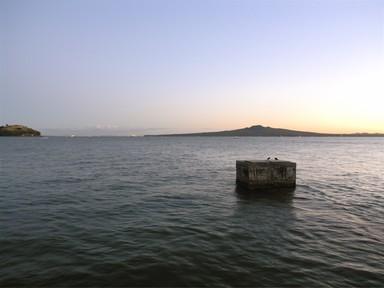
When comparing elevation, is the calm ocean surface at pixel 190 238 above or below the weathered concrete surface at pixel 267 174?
below

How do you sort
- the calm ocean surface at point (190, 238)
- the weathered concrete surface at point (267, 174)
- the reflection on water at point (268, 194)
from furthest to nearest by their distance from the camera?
the weathered concrete surface at point (267, 174)
the reflection on water at point (268, 194)
the calm ocean surface at point (190, 238)

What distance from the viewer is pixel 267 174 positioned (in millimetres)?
18172

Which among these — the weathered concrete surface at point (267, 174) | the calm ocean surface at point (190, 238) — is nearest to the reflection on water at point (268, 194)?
the calm ocean surface at point (190, 238)

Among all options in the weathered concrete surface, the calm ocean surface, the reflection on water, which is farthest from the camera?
the weathered concrete surface

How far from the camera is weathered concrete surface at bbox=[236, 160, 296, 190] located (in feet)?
59.2

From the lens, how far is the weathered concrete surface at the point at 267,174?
18.0 m

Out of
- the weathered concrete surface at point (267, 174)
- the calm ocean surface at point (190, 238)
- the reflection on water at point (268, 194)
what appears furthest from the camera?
the weathered concrete surface at point (267, 174)

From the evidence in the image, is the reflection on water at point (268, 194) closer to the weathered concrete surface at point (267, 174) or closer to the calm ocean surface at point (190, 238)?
the calm ocean surface at point (190, 238)

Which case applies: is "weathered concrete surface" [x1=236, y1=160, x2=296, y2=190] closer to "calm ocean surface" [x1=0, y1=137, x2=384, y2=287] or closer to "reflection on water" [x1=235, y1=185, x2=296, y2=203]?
"reflection on water" [x1=235, y1=185, x2=296, y2=203]

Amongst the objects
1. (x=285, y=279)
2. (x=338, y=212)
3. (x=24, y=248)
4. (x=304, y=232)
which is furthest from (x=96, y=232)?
(x=338, y=212)

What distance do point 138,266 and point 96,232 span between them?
350cm

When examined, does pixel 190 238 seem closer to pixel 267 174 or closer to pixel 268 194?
pixel 268 194

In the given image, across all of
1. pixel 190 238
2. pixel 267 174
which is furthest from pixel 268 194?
pixel 190 238

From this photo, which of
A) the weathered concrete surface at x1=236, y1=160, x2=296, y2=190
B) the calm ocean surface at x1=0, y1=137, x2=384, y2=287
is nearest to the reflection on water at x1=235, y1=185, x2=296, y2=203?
the calm ocean surface at x1=0, y1=137, x2=384, y2=287
